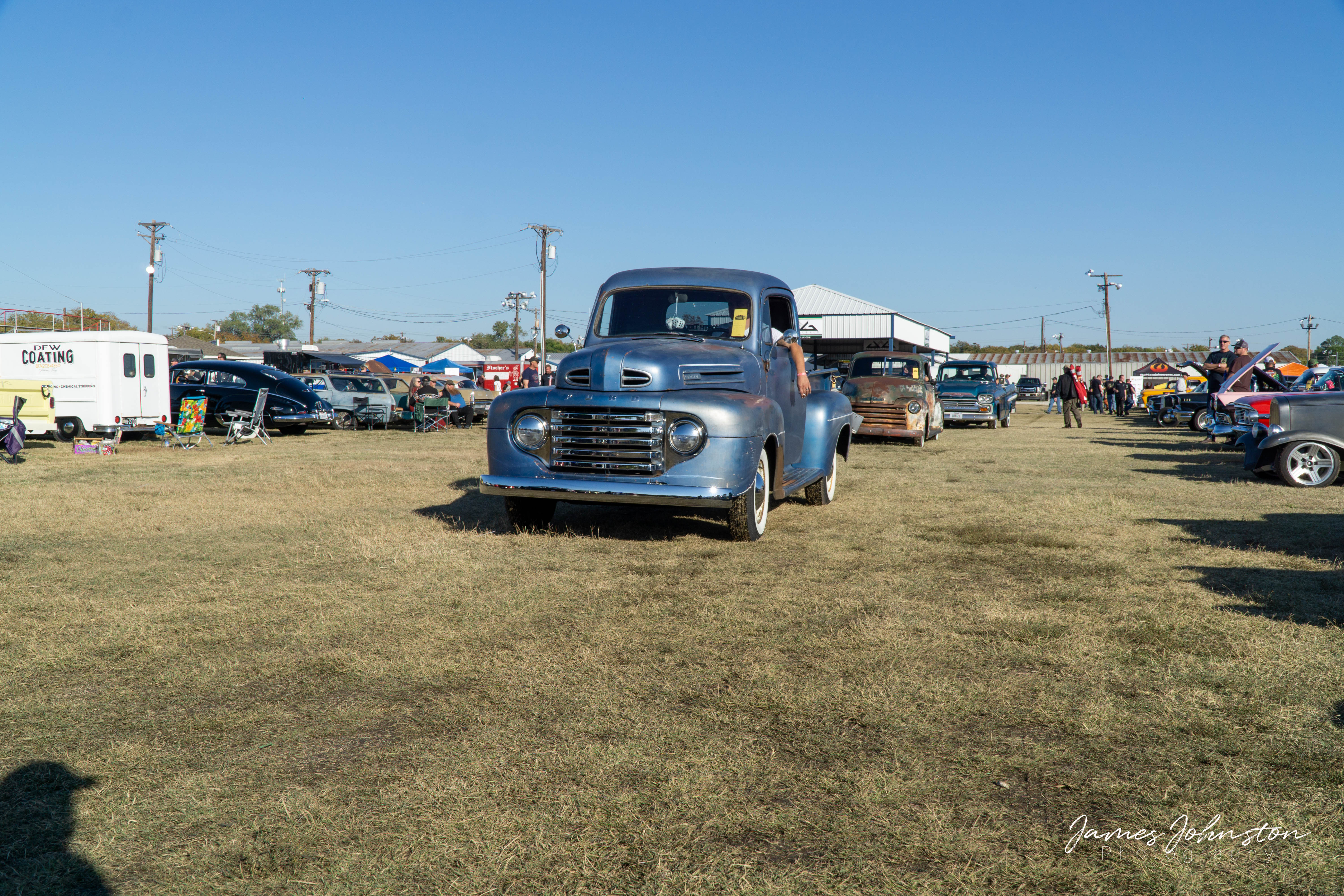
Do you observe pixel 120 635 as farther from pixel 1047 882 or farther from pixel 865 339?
pixel 865 339

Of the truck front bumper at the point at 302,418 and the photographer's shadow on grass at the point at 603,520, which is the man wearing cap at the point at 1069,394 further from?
the photographer's shadow on grass at the point at 603,520

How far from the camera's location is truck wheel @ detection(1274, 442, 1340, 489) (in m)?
11.6

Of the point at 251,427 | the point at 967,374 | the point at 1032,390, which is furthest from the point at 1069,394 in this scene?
the point at 1032,390

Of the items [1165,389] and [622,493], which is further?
[1165,389]

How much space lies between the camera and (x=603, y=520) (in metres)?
8.94

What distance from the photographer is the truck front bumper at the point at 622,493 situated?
7.04 meters

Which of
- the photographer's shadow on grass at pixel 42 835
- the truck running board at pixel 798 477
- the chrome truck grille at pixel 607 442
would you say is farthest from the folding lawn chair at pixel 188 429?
the photographer's shadow on grass at pixel 42 835

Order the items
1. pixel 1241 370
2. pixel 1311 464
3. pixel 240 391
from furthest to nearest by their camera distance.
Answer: pixel 240 391
pixel 1241 370
pixel 1311 464

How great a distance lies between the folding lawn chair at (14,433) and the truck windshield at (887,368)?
1540cm

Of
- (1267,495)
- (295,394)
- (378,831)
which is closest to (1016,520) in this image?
(1267,495)

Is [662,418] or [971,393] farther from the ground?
[971,393]

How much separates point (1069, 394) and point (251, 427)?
2147 cm

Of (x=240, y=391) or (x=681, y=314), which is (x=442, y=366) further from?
(x=681, y=314)

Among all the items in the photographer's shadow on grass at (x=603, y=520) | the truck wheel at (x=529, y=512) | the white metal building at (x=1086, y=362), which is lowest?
the photographer's shadow on grass at (x=603, y=520)
